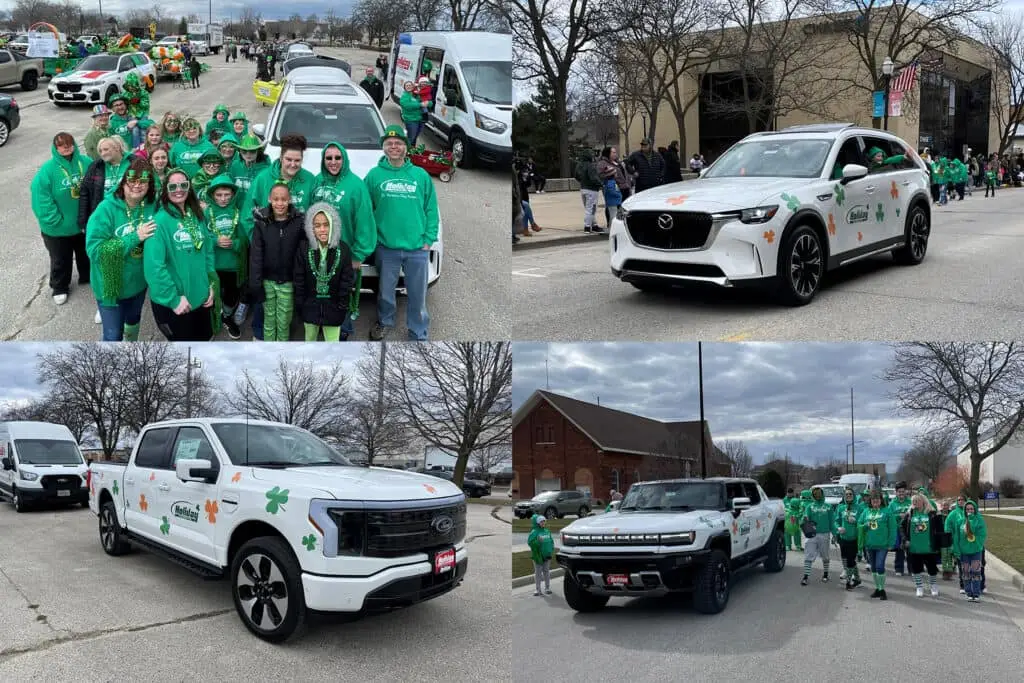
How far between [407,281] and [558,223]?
13579mm

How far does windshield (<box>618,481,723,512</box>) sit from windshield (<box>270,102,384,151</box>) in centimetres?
528

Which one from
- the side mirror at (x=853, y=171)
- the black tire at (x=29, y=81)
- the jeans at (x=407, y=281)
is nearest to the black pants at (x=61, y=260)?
the jeans at (x=407, y=281)

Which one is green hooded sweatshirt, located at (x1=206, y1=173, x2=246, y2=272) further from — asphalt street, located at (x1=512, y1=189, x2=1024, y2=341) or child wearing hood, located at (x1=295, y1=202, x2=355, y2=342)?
asphalt street, located at (x1=512, y1=189, x2=1024, y2=341)

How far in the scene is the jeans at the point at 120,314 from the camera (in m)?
7.50

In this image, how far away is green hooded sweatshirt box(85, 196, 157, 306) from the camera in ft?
23.7

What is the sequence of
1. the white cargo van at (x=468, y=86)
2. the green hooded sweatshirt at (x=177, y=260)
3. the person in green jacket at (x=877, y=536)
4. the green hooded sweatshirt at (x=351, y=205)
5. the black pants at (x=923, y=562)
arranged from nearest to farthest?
the green hooded sweatshirt at (x=177, y=260), the green hooded sweatshirt at (x=351, y=205), the person in green jacket at (x=877, y=536), the black pants at (x=923, y=562), the white cargo van at (x=468, y=86)

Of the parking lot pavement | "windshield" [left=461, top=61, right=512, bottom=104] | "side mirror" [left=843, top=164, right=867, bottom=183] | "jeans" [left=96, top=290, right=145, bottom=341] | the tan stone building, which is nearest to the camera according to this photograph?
the parking lot pavement

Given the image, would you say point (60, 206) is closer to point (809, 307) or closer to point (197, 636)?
point (197, 636)

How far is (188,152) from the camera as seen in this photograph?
9.80 metres

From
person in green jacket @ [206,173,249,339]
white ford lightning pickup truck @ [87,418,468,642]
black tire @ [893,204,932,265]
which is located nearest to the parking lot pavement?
white ford lightning pickup truck @ [87,418,468,642]

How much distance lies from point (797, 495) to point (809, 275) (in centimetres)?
883

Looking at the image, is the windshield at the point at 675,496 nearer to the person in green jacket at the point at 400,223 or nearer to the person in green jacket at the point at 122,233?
the person in green jacket at the point at 400,223

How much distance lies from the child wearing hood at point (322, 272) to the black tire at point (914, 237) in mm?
8564

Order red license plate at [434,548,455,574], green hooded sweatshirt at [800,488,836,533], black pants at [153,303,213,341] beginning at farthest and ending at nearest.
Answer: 1. green hooded sweatshirt at [800,488,836,533]
2. black pants at [153,303,213,341]
3. red license plate at [434,548,455,574]
